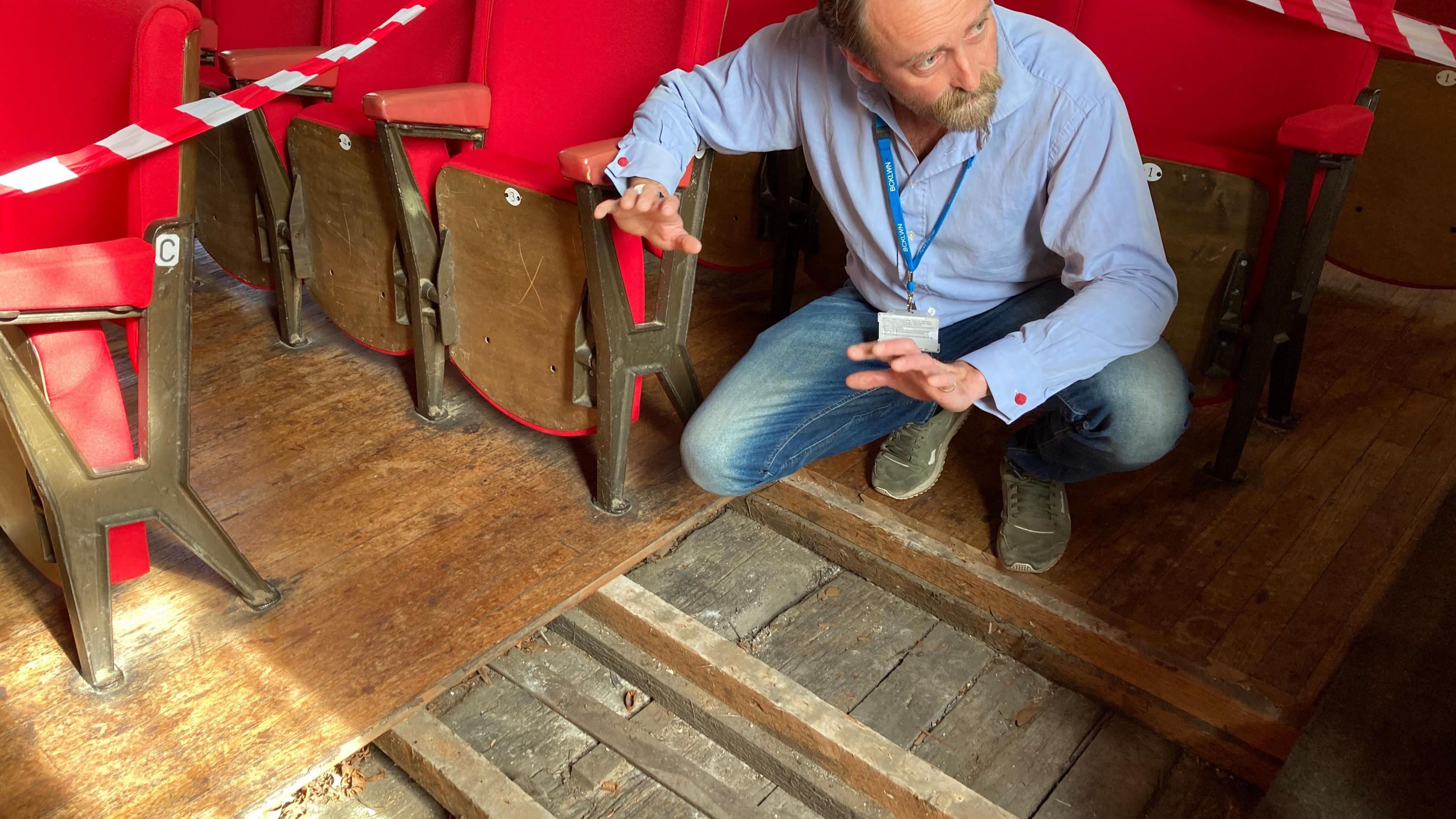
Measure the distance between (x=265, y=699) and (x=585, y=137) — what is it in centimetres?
117

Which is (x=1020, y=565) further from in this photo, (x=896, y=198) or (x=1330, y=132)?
(x=1330, y=132)

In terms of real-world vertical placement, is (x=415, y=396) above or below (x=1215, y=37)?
below

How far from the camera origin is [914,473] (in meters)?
2.03

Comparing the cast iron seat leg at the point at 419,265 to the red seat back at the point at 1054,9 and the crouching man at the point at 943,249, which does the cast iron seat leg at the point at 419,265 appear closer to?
the crouching man at the point at 943,249

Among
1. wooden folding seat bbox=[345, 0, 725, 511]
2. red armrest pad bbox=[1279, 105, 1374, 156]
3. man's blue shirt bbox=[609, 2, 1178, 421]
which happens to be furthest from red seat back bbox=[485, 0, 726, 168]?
red armrest pad bbox=[1279, 105, 1374, 156]

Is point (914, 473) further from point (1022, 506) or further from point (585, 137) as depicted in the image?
point (585, 137)

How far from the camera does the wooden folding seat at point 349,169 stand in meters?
2.19

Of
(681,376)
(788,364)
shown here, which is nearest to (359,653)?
(681,376)

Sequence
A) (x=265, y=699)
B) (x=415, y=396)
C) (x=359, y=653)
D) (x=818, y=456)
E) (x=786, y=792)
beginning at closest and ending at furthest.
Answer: (x=265, y=699)
(x=359, y=653)
(x=786, y=792)
(x=818, y=456)
(x=415, y=396)

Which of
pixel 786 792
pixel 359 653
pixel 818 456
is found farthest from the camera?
pixel 818 456

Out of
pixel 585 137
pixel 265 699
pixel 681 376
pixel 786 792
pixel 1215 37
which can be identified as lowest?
pixel 786 792

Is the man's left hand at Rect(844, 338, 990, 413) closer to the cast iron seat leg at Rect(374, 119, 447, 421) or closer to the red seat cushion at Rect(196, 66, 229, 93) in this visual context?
the cast iron seat leg at Rect(374, 119, 447, 421)

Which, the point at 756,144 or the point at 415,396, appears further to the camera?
the point at 415,396

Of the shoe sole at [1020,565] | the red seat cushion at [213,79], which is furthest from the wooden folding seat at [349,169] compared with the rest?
the shoe sole at [1020,565]
